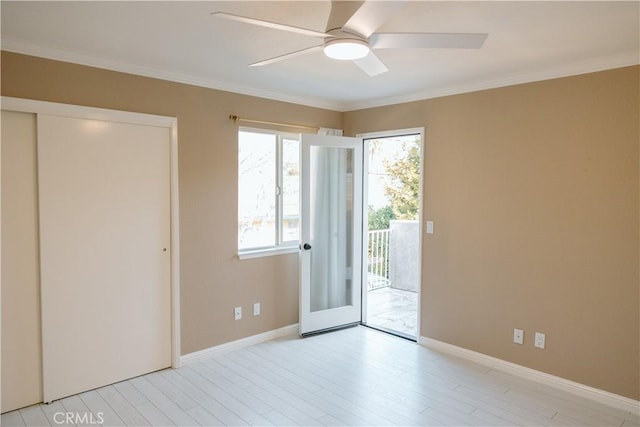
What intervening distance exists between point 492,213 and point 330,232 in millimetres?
1652

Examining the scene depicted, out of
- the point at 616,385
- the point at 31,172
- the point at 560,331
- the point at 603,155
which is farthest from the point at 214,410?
the point at 603,155

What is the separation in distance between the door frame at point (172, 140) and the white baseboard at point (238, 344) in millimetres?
126

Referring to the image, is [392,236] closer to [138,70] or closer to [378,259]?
[378,259]

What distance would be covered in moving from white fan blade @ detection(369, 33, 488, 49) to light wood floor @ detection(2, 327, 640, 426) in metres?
2.26

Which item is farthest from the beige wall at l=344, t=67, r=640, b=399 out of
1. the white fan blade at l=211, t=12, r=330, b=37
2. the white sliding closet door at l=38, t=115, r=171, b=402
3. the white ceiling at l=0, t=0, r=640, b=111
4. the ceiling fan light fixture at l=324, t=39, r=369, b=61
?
the white sliding closet door at l=38, t=115, r=171, b=402

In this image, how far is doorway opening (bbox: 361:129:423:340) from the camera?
4.62 m

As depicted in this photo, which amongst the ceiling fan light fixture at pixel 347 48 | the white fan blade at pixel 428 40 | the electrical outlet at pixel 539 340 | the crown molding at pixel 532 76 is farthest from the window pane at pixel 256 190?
the electrical outlet at pixel 539 340

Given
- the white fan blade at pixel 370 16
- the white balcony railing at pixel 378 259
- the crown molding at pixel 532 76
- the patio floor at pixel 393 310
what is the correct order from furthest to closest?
the white balcony railing at pixel 378 259 → the patio floor at pixel 393 310 → the crown molding at pixel 532 76 → the white fan blade at pixel 370 16

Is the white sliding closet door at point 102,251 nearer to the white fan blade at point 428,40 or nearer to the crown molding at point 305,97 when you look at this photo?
the crown molding at point 305,97

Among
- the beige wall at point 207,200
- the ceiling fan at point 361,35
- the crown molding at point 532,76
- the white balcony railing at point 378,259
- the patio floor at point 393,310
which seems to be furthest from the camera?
the white balcony railing at point 378,259

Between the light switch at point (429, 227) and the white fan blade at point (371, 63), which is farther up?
the white fan blade at point (371, 63)

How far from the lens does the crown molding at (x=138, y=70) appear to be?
267 cm

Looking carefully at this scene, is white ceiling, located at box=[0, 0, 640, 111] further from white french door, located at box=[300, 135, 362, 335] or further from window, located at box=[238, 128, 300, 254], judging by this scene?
white french door, located at box=[300, 135, 362, 335]

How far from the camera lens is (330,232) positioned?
14.5 ft
